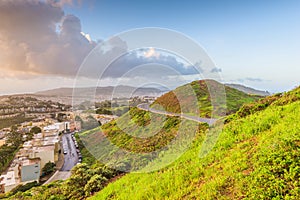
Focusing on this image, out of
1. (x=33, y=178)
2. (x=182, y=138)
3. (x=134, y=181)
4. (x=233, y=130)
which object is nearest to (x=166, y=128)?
(x=182, y=138)

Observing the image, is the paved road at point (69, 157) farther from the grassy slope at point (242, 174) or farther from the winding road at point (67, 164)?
the grassy slope at point (242, 174)

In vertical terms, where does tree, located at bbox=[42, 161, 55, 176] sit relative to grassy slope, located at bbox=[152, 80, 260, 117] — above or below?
below

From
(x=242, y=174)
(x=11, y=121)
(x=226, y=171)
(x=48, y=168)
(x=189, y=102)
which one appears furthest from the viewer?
(x=11, y=121)

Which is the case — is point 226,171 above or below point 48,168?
above

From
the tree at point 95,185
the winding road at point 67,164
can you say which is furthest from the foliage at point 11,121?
the tree at point 95,185

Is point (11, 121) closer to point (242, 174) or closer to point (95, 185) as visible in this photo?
point (95, 185)

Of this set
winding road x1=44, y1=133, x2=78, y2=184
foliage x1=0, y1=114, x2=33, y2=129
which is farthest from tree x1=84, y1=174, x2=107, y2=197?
foliage x1=0, y1=114, x2=33, y2=129

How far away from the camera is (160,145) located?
29.6 ft

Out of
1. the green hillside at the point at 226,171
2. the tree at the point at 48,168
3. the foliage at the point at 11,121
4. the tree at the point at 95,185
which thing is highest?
the green hillside at the point at 226,171

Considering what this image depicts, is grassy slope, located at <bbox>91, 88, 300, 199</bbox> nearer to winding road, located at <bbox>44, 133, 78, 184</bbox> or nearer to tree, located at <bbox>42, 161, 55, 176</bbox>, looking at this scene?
winding road, located at <bbox>44, 133, 78, 184</bbox>

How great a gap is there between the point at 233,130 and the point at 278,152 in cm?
337

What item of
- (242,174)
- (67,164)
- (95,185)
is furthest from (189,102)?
(67,164)

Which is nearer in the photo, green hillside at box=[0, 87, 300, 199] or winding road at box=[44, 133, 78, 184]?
green hillside at box=[0, 87, 300, 199]

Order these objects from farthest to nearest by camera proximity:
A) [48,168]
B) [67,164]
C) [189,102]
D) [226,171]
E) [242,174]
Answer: [67,164] < [48,168] < [189,102] < [226,171] < [242,174]
